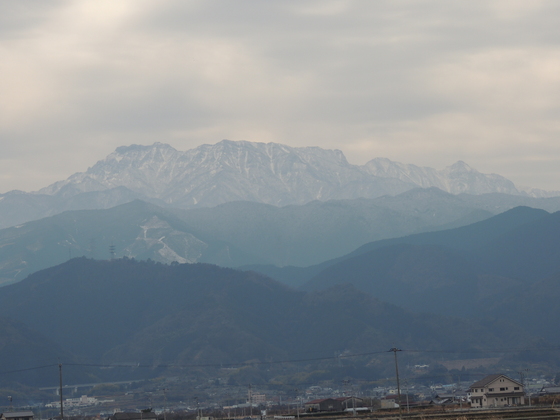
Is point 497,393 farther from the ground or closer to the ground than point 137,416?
closer to the ground

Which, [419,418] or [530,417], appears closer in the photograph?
[530,417]

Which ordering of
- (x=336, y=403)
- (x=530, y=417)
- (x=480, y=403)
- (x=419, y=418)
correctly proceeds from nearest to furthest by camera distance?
(x=530, y=417) < (x=419, y=418) < (x=480, y=403) < (x=336, y=403)

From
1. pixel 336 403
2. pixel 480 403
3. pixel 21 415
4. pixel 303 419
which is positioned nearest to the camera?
pixel 303 419

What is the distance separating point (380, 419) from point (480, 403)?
56.0 m

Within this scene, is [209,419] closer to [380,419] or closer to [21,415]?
[21,415]

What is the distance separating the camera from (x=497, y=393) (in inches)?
6575

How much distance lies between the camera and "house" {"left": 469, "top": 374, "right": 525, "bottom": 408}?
165 metres

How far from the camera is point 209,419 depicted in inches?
7377

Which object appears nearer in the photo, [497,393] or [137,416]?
[497,393]

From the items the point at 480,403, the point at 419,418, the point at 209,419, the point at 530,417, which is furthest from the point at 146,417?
the point at 530,417

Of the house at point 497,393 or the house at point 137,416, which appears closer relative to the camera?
the house at point 497,393

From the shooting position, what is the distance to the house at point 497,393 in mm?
164750

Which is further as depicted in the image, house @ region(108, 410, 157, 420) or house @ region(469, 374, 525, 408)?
house @ region(108, 410, 157, 420)

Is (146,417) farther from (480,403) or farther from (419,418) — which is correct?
(419,418)
